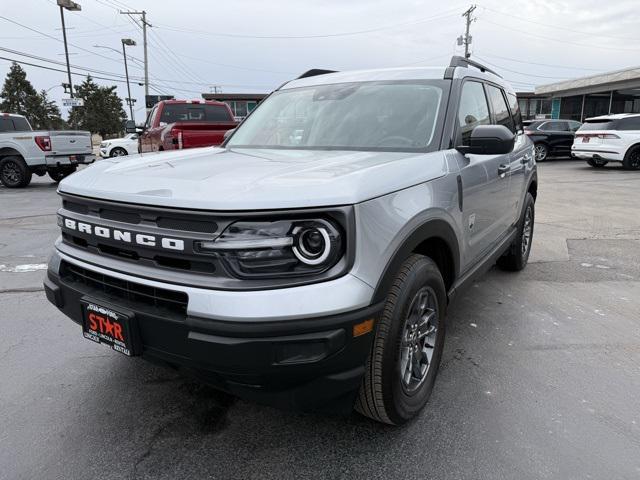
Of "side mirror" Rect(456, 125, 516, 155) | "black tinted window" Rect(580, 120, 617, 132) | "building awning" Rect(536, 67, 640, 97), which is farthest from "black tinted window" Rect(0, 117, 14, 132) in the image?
"building awning" Rect(536, 67, 640, 97)

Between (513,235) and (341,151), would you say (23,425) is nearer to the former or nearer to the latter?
(341,151)

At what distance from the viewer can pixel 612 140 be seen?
50.4 ft

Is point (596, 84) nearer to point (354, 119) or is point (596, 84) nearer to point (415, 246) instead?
point (354, 119)

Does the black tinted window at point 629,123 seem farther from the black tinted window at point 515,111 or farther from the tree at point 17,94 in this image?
the tree at point 17,94

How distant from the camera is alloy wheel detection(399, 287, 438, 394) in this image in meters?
2.43

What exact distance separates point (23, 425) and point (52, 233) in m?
5.38

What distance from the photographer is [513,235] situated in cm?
451

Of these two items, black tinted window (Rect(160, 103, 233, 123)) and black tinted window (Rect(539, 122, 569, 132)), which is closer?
black tinted window (Rect(160, 103, 233, 123))

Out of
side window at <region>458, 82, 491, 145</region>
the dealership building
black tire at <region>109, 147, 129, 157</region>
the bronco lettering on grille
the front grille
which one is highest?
the dealership building

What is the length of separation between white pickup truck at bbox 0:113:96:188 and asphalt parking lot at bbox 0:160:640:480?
33.1 ft

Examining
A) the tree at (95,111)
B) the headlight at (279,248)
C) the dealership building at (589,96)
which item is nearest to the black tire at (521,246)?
the headlight at (279,248)

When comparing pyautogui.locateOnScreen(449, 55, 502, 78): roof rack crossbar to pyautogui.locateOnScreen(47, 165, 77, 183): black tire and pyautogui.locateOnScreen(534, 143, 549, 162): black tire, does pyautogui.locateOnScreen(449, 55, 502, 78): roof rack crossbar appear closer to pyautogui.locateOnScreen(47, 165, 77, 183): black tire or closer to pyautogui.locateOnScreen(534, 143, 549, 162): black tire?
pyautogui.locateOnScreen(47, 165, 77, 183): black tire

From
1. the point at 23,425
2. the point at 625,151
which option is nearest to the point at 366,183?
the point at 23,425

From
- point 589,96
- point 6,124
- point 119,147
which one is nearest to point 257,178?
point 6,124
